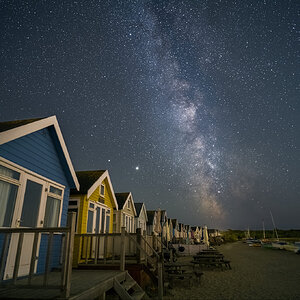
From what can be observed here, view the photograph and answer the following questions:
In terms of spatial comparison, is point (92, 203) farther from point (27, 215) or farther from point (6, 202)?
point (6, 202)

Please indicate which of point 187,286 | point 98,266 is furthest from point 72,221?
point 187,286

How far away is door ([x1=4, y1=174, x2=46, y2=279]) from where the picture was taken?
7.12 m

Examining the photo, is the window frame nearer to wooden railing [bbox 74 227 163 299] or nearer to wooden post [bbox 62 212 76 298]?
wooden railing [bbox 74 227 163 299]

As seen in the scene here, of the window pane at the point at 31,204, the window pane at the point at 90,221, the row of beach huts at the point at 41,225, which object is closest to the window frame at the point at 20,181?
the row of beach huts at the point at 41,225

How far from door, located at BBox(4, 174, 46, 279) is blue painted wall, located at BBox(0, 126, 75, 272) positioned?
52 centimetres

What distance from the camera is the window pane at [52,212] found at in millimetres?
9102

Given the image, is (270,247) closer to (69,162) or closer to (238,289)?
(238,289)

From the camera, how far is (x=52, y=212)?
947 cm

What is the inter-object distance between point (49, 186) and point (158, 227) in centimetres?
1859

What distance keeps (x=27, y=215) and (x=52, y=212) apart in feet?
5.35

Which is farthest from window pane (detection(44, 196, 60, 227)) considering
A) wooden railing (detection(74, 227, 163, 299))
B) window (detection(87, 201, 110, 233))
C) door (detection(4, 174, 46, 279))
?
window (detection(87, 201, 110, 233))

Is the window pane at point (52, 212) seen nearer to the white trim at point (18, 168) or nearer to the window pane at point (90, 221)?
the white trim at point (18, 168)

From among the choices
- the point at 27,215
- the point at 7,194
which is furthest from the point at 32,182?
the point at 7,194

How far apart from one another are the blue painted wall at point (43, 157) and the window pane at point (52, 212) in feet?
1.70
